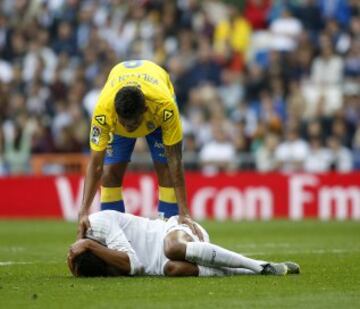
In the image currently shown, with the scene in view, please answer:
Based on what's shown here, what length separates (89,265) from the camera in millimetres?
10352

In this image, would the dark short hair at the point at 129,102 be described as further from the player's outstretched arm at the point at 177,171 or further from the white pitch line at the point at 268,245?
the white pitch line at the point at 268,245

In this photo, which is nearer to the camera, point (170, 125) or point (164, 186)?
point (170, 125)

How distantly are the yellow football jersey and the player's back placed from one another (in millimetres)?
905

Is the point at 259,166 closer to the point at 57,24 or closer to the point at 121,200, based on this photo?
the point at 57,24

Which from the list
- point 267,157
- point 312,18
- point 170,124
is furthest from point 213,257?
point 312,18

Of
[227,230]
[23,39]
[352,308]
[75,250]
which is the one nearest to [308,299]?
[352,308]

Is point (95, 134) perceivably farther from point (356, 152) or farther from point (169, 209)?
point (356, 152)

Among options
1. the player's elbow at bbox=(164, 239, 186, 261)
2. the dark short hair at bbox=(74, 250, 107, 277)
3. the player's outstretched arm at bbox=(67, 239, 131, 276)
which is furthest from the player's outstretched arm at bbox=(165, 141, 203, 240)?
the dark short hair at bbox=(74, 250, 107, 277)

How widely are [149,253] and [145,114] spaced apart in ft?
4.47

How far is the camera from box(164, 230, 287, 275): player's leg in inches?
397

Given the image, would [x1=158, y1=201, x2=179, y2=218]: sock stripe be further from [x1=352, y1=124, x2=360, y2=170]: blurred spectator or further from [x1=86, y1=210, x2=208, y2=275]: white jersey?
[x1=352, y1=124, x2=360, y2=170]: blurred spectator

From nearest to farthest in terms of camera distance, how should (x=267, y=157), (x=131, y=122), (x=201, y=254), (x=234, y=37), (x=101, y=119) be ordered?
(x=201, y=254) < (x=131, y=122) < (x=101, y=119) < (x=267, y=157) < (x=234, y=37)

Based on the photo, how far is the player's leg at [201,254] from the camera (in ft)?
33.1

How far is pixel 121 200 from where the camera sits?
501 inches
